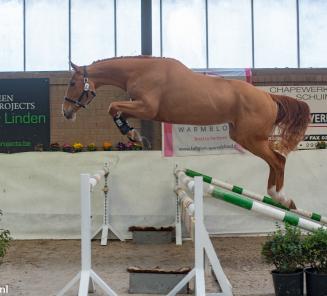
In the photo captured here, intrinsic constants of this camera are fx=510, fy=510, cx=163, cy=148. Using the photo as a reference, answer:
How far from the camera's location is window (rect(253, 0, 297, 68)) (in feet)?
35.2

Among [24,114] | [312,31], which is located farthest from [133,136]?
[312,31]

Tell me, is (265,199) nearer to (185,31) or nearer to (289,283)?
(289,283)

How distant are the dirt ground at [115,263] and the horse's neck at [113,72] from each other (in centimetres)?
151

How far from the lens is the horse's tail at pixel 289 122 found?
3543 mm

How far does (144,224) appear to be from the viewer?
6.20 metres

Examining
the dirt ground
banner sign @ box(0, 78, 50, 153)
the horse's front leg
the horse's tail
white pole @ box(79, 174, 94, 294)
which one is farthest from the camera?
banner sign @ box(0, 78, 50, 153)

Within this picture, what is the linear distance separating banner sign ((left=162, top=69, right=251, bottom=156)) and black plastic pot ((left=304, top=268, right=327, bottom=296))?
2.23m

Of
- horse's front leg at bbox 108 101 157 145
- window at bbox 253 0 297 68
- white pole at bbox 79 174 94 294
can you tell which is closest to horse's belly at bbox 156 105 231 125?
horse's front leg at bbox 108 101 157 145

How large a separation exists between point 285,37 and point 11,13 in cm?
583

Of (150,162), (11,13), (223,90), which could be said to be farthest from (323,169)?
(11,13)

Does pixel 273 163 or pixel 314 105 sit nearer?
pixel 273 163

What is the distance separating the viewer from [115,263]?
4.82 metres

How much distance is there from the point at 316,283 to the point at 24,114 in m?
6.00

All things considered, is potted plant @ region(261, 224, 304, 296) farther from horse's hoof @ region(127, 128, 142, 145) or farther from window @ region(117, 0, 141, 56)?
window @ region(117, 0, 141, 56)
